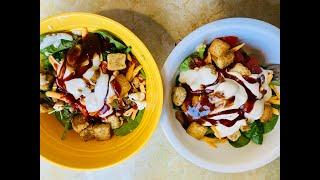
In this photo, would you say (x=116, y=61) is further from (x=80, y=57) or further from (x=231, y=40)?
(x=231, y=40)

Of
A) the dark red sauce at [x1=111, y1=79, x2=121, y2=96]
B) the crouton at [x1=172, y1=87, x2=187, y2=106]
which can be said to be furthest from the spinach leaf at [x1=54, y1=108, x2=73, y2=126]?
the crouton at [x1=172, y1=87, x2=187, y2=106]

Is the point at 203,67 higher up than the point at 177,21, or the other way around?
the point at 177,21

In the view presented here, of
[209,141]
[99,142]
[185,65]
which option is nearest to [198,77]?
[185,65]

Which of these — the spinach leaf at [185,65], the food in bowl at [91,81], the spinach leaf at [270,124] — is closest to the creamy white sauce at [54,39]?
the food in bowl at [91,81]

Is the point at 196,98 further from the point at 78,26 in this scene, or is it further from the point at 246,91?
the point at 78,26

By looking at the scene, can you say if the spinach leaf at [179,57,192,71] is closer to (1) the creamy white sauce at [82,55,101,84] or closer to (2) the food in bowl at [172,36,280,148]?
(2) the food in bowl at [172,36,280,148]

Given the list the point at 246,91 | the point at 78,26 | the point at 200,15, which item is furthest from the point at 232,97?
the point at 78,26
